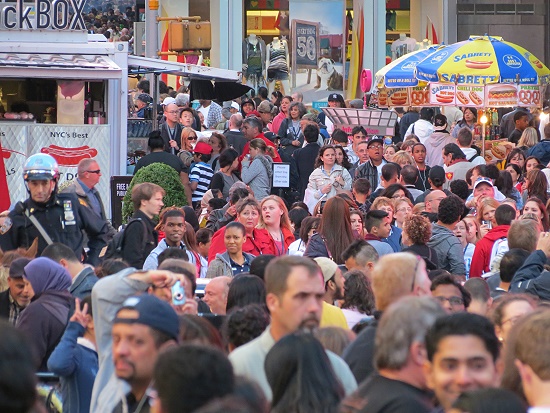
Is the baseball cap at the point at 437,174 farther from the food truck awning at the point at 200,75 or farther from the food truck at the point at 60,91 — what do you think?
the food truck awning at the point at 200,75

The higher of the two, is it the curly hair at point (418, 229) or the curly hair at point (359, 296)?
the curly hair at point (418, 229)

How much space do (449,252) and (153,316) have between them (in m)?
6.54

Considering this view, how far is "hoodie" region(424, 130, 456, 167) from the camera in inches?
725

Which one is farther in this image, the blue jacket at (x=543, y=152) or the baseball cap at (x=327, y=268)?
the blue jacket at (x=543, y=152)

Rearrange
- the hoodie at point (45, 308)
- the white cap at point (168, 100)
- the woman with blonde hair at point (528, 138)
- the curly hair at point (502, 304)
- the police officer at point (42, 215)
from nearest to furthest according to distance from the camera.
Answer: the curly hair at point (502, 304), the hoodie at point (45, 308), the police officer at point (42, 215), the woman with blonde hair at point (528, 138), the white cap at point (168, 100)

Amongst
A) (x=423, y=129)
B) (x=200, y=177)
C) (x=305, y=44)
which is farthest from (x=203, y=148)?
(x=305, y=44)

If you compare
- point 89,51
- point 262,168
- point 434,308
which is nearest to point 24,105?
point 89,51

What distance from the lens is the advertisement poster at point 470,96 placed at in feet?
67.7

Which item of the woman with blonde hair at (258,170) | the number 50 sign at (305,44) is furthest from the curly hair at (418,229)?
the number 50 sign at (305,44)

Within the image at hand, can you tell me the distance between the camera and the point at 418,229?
10.4 meters

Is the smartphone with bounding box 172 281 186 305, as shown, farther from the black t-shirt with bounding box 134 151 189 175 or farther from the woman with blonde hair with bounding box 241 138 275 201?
the woman with blonde hair with bounding box 241 138 275 201

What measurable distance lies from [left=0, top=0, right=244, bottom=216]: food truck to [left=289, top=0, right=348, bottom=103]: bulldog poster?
1808cm

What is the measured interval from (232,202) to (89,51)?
5.12 m

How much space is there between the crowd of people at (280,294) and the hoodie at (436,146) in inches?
71.9
